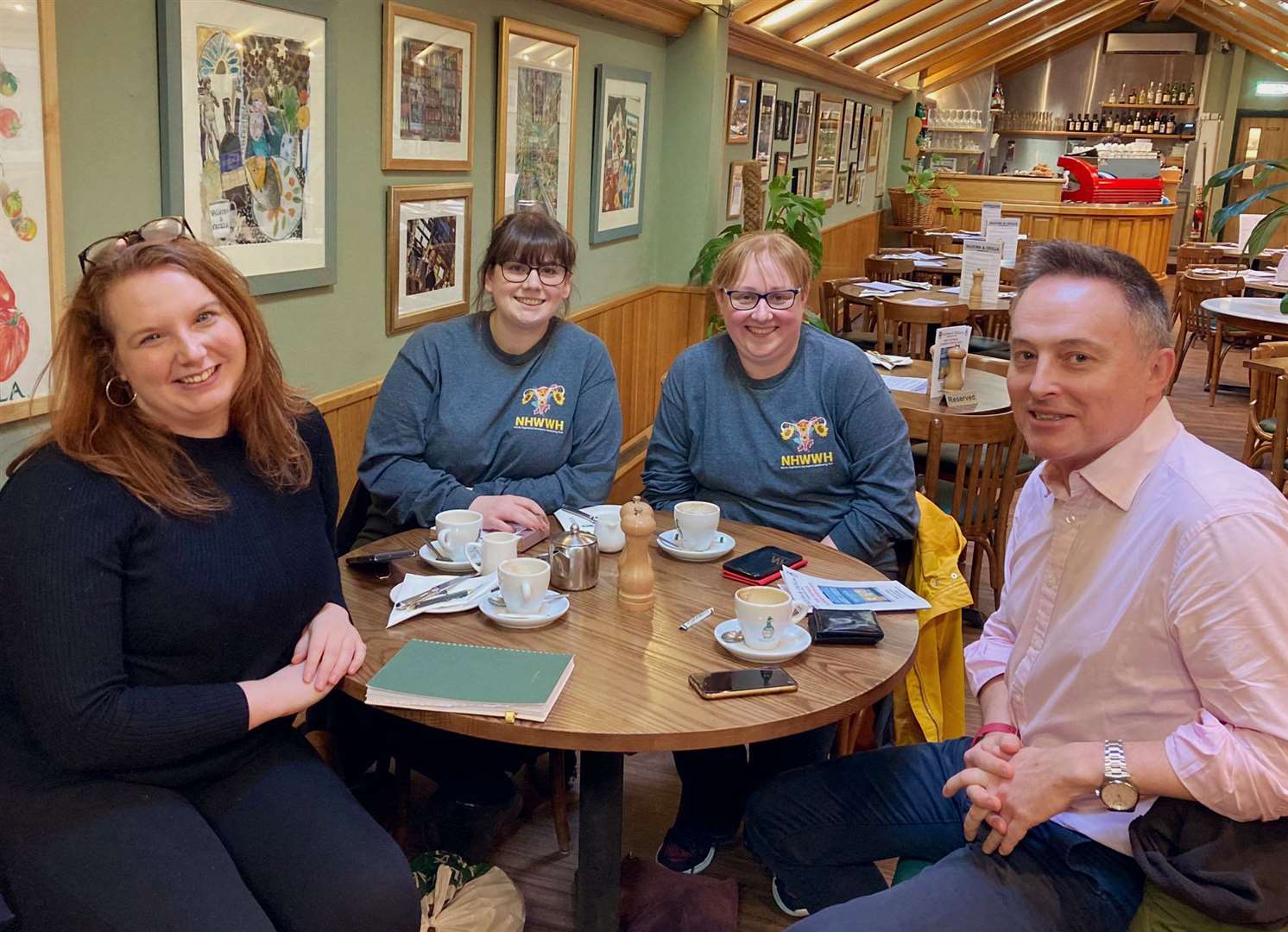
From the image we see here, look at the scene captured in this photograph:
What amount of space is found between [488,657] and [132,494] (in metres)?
0.56

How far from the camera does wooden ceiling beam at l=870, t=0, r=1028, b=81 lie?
9.85 metres

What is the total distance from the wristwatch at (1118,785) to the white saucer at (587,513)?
1074 mm

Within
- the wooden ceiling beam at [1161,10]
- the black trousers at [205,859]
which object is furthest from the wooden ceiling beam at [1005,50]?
the black trousers at [205,859]

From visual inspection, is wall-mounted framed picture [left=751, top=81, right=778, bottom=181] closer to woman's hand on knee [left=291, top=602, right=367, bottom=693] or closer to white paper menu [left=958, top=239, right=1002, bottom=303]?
white paper menu [left=958, top=239, right=1002, bottom=303]

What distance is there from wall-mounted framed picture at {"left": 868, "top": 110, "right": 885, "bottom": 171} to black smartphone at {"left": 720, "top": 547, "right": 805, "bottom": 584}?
9.19m

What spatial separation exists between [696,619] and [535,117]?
8.64 ft

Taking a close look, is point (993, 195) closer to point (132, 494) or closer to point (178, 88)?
point (178, 88)

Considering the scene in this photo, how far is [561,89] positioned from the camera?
417 cm

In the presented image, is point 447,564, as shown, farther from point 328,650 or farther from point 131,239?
point 131,239

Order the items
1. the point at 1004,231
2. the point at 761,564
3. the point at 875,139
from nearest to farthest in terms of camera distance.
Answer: the point at 761,564 < the point at 1004,231 < the point at 875,139

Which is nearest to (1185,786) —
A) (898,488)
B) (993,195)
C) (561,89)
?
(898,488)

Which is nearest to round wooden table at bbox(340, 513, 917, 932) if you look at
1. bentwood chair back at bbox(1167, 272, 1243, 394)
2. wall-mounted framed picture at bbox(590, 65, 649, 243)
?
wall-mounted framed picture at bbox(590, 65, 649, 243)

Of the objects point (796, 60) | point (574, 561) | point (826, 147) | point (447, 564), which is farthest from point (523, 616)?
point (826, 147)

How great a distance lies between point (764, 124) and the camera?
22.7 ft
